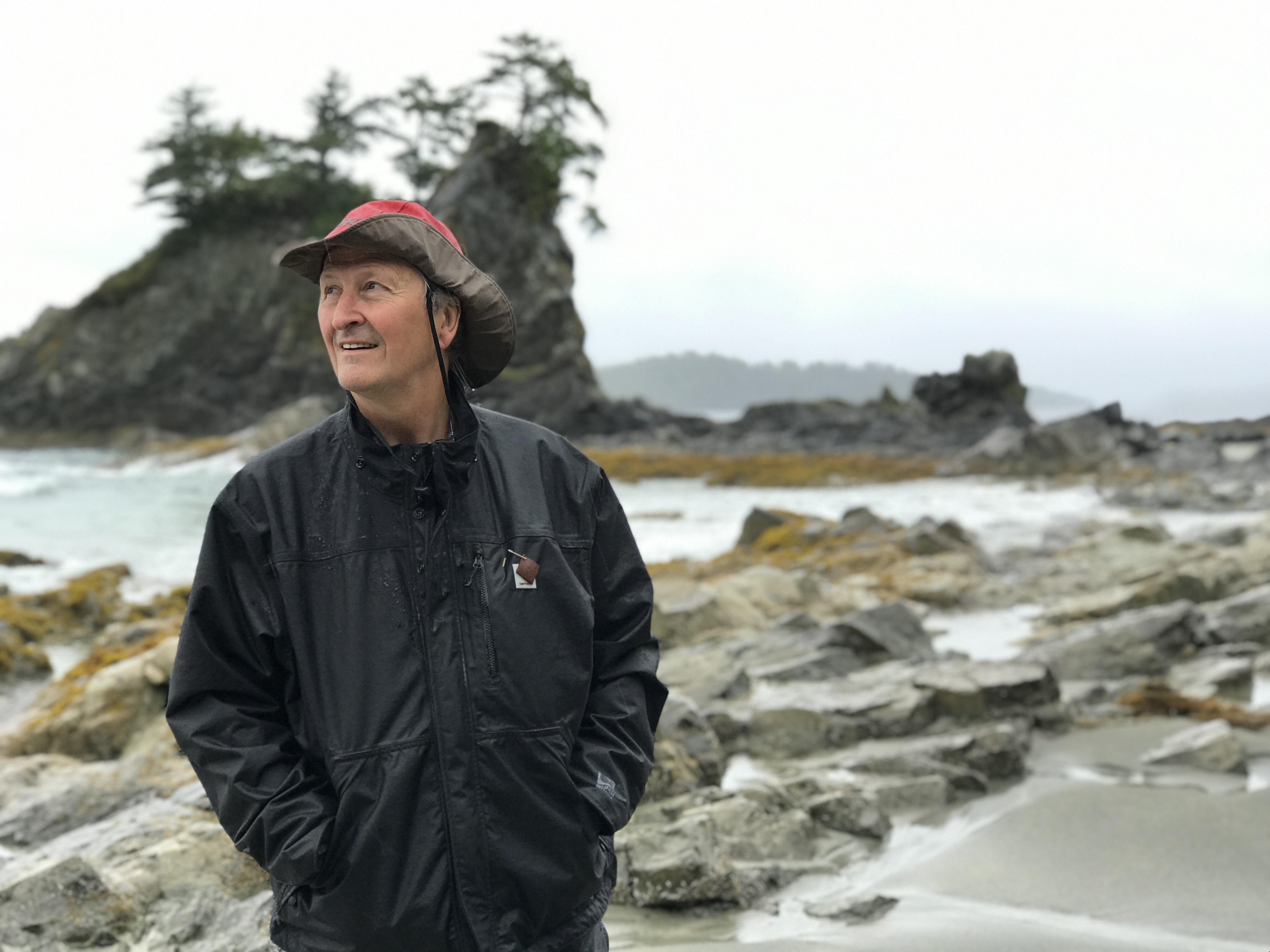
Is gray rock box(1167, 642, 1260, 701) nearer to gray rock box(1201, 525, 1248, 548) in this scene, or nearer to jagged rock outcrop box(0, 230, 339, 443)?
gray rock box(1201, 525, 1248, 548)

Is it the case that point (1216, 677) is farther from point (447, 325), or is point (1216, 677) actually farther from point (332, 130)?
point (332, 130)

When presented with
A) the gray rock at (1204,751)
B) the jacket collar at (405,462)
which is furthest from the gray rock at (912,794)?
the jacket collar at (405,462)

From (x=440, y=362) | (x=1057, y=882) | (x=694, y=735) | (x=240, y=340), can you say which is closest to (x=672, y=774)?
(x=694, y=735)

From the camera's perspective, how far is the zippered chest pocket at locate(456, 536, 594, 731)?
1913 mm

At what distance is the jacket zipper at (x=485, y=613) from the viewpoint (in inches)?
75.5

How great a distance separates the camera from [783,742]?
536 cm

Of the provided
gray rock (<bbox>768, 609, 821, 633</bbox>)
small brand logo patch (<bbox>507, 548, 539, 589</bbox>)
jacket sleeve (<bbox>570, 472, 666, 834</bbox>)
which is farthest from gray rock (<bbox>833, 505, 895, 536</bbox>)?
small brand logo patch (<bbox>507, 548, 539, 589</bbox>)

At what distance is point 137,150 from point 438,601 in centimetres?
6023

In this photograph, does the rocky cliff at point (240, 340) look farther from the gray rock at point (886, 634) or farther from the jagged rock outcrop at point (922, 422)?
the gray rock at point (886, 634)

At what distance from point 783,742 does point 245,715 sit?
152 inches

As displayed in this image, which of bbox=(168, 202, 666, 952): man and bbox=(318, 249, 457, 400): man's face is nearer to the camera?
bbox=(168, 202, 666, 952): man

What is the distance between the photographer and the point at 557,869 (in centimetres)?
191

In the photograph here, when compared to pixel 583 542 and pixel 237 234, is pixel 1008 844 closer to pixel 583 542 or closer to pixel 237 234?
pixel 583 542

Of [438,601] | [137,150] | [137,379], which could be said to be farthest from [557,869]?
[137,150]
